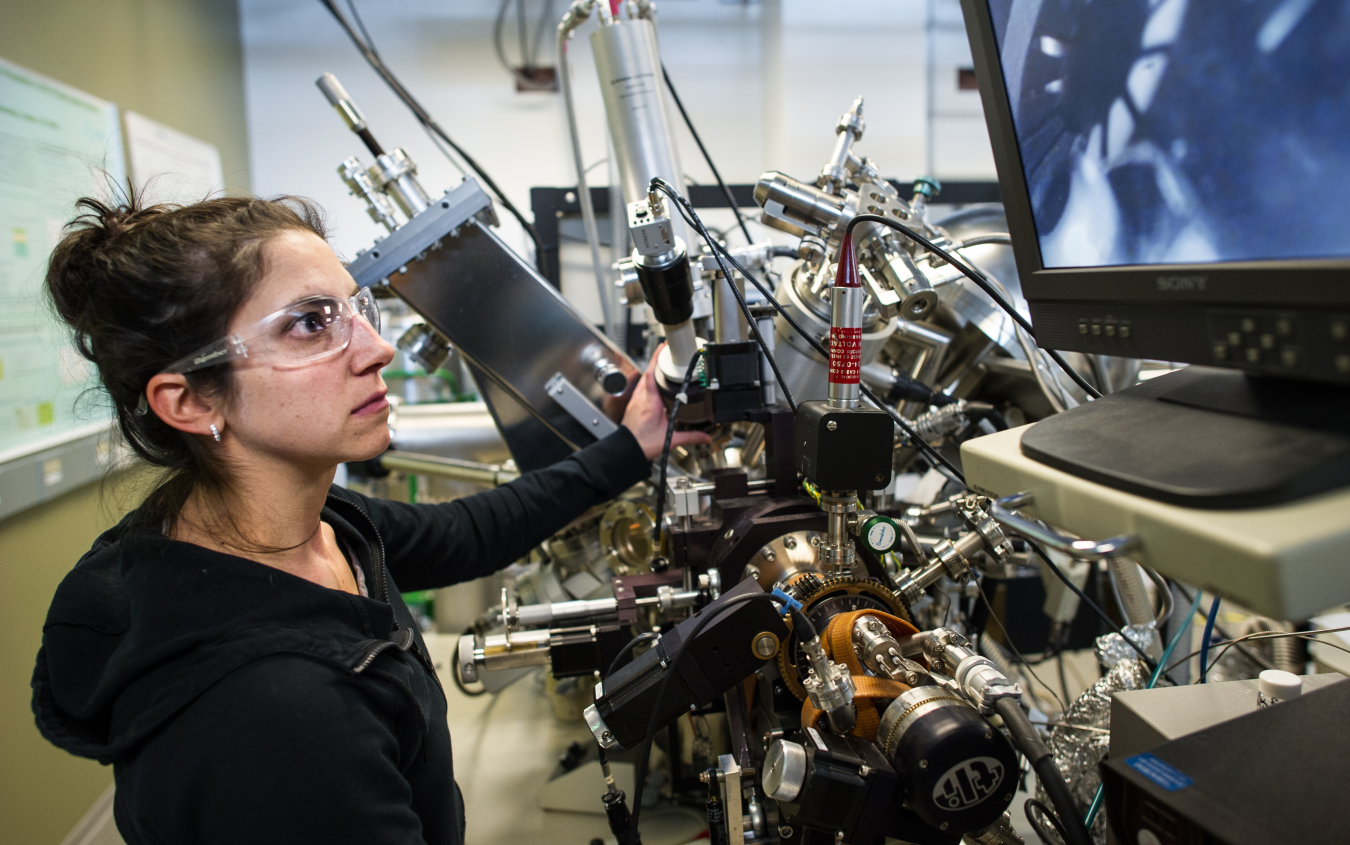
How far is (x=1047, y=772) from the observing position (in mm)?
510

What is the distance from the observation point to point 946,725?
0.54 metres

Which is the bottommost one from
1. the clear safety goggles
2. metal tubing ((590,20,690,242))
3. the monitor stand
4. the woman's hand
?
the woman's hand

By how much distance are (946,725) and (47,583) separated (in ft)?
5.80

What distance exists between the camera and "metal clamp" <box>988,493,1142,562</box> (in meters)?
0.39

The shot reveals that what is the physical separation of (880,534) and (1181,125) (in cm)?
45

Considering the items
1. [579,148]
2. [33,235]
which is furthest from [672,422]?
[33,235]

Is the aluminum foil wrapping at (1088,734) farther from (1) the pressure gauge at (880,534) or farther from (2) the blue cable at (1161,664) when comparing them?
→ (1) the pressure gauge at (880,534)

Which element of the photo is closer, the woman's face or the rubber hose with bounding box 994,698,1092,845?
the rubber hose with bounding box 994,698,1092,845

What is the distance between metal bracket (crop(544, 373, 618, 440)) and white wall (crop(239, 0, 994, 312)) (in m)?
1.40

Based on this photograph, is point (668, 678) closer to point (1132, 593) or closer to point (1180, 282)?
point (1180, 282)

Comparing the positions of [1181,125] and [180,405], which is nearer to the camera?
[1181,125]

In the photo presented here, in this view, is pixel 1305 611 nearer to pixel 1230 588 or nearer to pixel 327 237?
pixel 1230 588

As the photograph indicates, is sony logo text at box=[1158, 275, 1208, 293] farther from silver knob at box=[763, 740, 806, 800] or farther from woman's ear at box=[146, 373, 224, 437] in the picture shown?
woman's ear at box=[146, 373, 224, 437]

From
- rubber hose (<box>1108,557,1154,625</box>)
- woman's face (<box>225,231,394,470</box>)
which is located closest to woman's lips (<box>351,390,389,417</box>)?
woman's face (<box>225,231,394,470</box>)
